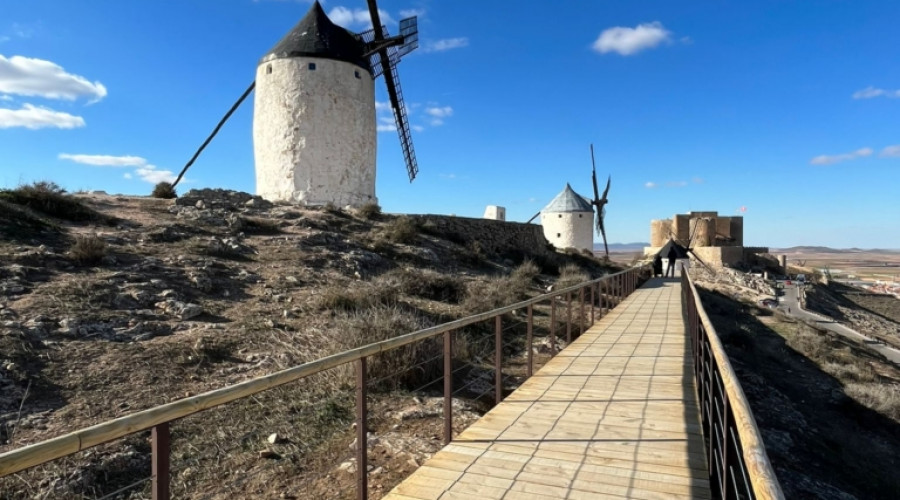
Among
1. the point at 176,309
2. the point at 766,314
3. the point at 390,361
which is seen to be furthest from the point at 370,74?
the point at 766,314

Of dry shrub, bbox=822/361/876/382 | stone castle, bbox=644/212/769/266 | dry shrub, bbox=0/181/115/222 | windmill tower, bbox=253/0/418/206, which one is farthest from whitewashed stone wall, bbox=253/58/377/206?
stone castle, bbox=644/212/769/266

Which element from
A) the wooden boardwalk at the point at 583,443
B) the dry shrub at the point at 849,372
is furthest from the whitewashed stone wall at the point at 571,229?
the wooden boardwalk at the point at 583,443

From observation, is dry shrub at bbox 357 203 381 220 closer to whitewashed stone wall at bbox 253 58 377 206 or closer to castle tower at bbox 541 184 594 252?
whitewashed stone wall at bbox 253 58 377 206

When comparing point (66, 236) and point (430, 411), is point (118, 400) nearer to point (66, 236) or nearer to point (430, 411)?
point (430, 411)

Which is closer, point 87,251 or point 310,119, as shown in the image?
point 87,251

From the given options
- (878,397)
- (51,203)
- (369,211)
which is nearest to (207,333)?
(51,203)

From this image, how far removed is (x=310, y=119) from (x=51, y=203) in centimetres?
934

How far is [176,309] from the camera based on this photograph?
348 inches

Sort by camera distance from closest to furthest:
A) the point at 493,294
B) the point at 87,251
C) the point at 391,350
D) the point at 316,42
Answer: the point at 391,350
the point at 87,251
the point at 493,294
the point at 316,42

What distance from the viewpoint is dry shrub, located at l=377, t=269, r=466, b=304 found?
1269 cm

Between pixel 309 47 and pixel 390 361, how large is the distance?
1747 centimetres

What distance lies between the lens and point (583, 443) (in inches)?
176

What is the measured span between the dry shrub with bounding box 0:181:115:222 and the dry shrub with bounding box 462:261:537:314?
389 inches

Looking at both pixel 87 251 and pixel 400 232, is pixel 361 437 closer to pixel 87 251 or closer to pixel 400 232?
pixel 87 251
